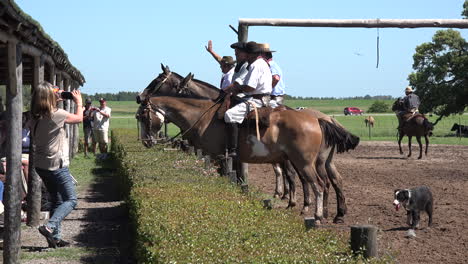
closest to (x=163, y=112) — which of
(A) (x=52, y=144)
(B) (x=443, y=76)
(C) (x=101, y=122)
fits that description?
(A) (x=52, y=144)

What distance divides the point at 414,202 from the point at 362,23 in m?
6.06

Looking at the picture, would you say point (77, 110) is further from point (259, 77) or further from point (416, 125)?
point (416, 125)

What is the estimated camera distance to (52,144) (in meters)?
10.1

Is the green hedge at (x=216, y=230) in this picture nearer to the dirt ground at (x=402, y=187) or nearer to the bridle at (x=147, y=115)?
the dirt ground at (x=402, y=187)

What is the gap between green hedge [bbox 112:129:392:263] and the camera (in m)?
6.36

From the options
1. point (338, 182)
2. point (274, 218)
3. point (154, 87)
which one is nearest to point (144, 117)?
point (154, 87)

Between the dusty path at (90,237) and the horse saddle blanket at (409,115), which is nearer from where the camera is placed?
the dusty path at (90,237)

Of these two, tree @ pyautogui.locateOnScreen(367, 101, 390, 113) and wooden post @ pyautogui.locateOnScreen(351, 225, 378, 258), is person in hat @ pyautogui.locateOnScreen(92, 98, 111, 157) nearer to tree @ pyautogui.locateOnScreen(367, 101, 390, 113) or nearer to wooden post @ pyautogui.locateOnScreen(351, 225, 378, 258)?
wooden post @ pyautogui.locateOnScreen(351, 225, 378, 258)

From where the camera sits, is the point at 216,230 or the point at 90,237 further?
the point at 90,237

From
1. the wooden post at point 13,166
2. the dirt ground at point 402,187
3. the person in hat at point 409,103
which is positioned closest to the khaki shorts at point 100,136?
the dirt ground at point 402,187

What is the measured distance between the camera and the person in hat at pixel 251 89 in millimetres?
12836

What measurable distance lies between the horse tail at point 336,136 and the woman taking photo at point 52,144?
4263 millimetres

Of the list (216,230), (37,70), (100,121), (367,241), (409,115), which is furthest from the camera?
(100,121)

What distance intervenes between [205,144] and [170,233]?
20.4 ft
